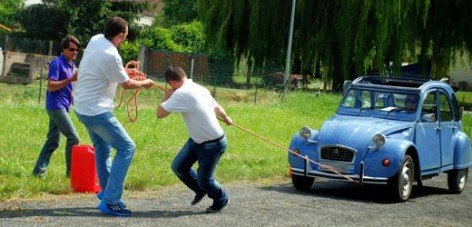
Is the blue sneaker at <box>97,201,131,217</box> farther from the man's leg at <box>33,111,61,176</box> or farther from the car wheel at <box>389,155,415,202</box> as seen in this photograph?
the car wheel at <box>389,155,415,202</box>

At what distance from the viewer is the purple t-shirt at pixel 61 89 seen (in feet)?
36.1

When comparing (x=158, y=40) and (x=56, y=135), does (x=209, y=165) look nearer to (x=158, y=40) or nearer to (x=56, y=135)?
(x=56, y=135)

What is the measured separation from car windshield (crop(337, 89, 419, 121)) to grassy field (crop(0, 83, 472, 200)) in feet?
5.57

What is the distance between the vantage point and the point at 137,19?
186 ft

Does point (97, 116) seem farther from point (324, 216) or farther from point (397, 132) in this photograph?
point (397, 132)

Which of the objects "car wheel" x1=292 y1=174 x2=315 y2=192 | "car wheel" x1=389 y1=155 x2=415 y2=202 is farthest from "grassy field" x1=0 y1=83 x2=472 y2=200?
"car wheel" x1=389 y1=155 x2=415 y2=202

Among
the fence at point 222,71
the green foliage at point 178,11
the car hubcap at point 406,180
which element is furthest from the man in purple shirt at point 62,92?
the green foliage at point 178,11

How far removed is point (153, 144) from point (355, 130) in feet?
17.0

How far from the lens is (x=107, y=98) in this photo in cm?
930

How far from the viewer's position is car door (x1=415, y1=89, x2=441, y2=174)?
13.1 metres

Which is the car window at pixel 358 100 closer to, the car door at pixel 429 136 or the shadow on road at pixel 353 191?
the car door at pixel 429 136

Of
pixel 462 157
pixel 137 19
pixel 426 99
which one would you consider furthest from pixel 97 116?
pixel 137 19

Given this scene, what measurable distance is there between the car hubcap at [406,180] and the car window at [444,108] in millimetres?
1882

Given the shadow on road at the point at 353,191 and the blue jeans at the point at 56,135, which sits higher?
the blue jeans at the point at 56,135
